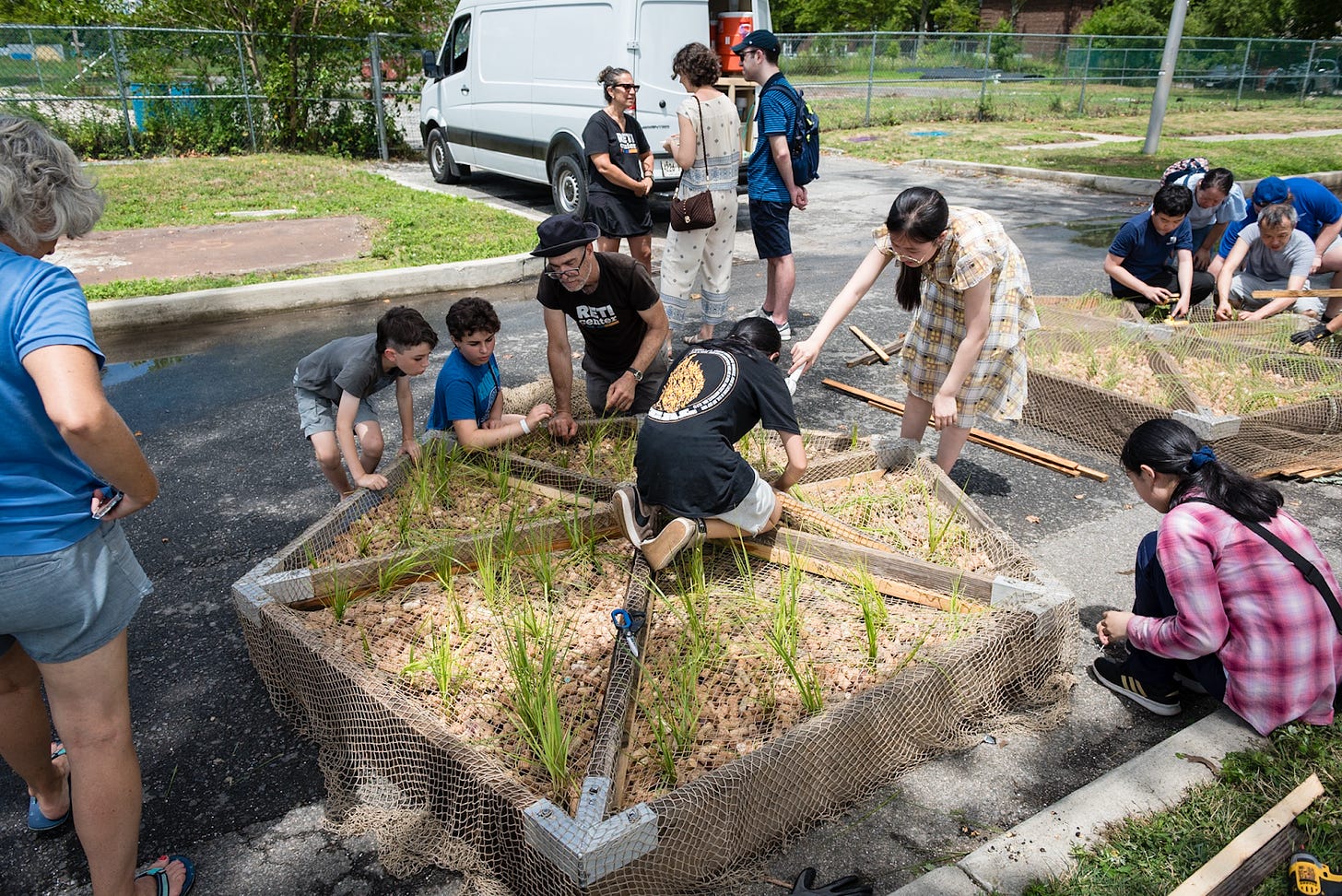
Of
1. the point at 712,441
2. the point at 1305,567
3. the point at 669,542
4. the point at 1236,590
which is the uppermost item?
the point at 712,441

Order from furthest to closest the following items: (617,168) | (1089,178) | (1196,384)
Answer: (1089,178)
(617,168)
(1196,384)

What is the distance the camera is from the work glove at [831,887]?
2297 mm

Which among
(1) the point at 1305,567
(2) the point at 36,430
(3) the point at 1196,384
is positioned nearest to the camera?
(2) the point at 36,430

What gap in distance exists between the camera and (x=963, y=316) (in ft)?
13.1

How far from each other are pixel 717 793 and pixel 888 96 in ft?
80.7

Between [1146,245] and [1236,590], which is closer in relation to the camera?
[1236,590]

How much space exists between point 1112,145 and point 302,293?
54.8ft

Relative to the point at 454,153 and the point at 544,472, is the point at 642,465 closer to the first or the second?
the point at 544,472

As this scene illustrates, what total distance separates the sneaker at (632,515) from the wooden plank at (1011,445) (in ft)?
7.43

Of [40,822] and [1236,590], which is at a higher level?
[1236,590]

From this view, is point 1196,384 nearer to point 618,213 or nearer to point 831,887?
point 618,213

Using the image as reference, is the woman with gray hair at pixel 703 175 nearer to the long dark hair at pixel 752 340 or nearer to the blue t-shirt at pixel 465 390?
the blue t-shirt at pixel 465 390

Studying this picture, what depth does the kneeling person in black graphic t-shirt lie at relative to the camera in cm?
320

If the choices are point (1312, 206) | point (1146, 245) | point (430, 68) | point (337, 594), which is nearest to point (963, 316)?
point (337, 594)
